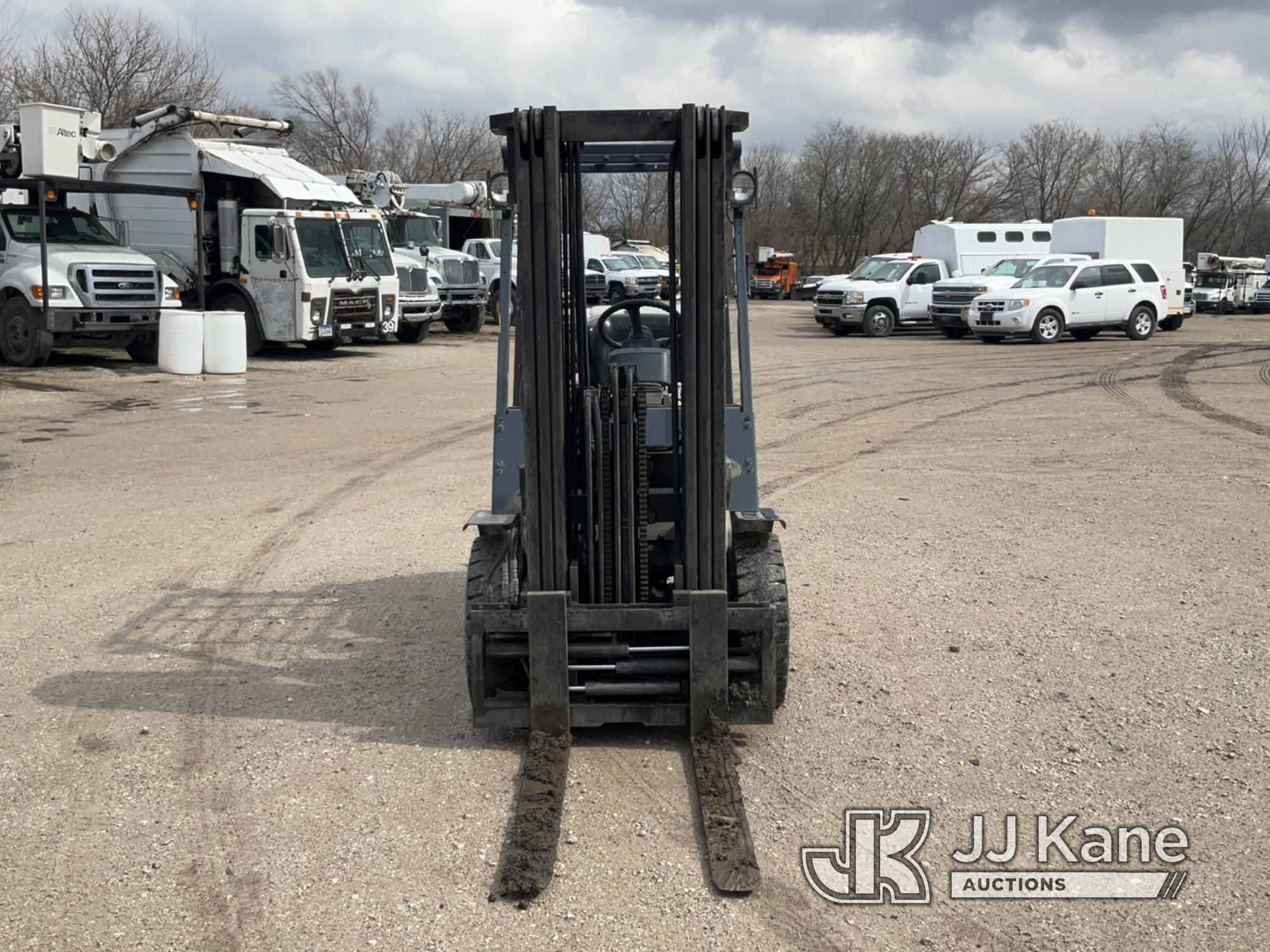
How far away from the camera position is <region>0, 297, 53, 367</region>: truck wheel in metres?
18.8

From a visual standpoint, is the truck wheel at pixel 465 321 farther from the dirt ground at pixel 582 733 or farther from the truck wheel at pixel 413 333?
the dirt ground at pixel 582 733

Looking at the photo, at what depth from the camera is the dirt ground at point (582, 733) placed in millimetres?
3857

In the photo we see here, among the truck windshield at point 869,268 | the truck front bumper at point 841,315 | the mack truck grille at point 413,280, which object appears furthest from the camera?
the truck windshield at point 869,268

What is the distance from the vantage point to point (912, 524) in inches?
366

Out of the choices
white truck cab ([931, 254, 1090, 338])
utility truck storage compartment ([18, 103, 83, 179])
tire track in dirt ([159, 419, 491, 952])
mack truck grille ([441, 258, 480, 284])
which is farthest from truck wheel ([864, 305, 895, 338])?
tire track in dirt ([159, 419, 491, 952])

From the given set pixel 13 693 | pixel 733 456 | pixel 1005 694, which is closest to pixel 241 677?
pixel 13 693

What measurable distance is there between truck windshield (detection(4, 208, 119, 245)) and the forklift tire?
→ 17.1 m

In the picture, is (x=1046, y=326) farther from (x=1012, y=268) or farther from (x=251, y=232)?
(x=251, y=232)

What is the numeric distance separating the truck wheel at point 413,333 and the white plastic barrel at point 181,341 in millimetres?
6910

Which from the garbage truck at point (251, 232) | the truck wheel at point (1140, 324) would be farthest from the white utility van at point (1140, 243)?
the garbage truck at point (251, 232)

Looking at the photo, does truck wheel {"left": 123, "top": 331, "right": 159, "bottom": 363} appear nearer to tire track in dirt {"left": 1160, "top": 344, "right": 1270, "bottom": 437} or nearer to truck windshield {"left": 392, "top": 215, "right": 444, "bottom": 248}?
truck windshield {"left": 392, "top": 215, "right": 444, "bottom": 248}

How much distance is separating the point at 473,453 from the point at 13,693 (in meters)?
7.04

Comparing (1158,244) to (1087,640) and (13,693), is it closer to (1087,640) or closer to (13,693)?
(1087,640)

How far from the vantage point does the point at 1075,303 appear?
26047mm
